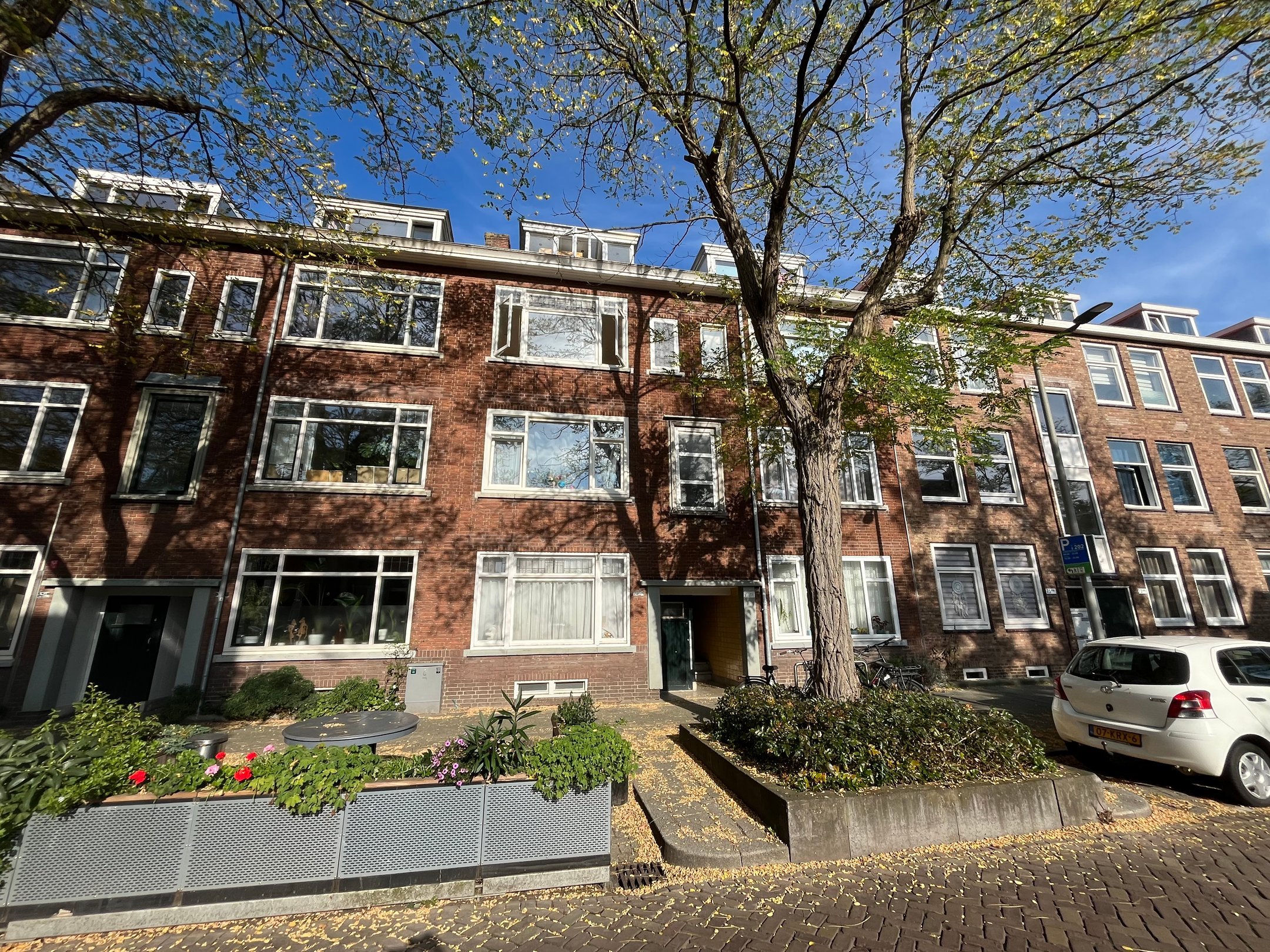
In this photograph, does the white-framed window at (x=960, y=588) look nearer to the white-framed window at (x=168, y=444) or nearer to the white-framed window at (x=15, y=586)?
the white-framed window at (x=168, y=444)

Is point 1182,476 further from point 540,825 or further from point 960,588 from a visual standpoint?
point 540,825

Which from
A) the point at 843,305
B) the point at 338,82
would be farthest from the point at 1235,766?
the point at 338,82

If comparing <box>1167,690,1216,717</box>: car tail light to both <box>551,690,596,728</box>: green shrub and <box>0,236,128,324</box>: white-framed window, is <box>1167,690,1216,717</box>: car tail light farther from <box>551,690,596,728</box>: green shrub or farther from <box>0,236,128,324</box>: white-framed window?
<box>0,236,128,324</box>: white-framed window

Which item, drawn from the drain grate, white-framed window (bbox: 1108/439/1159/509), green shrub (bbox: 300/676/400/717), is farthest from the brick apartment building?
the drain grate

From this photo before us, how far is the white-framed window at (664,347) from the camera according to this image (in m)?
13.4

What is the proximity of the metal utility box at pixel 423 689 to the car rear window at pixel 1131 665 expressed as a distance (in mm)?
10520

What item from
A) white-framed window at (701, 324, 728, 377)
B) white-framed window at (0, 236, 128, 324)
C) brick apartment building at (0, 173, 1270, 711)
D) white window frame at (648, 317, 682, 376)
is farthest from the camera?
white window frame at (648, 317, 682, 376)

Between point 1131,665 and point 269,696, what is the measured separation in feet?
43.0

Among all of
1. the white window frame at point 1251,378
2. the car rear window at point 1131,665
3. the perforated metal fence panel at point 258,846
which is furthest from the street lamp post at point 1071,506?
the white window frame at point 1251,378

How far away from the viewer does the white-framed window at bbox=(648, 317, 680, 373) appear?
13.4 meters

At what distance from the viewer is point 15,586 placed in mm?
9875

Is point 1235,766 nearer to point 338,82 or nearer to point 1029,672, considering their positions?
point 1029,672

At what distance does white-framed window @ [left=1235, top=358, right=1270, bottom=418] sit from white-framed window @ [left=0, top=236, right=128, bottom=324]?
108 feet

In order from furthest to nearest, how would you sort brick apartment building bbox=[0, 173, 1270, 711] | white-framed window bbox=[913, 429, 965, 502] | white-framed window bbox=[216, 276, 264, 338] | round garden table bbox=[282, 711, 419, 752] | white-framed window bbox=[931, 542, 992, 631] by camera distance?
white-framed window bbox=[913, 429, 965, 502], white-framed window bbox=[931, 542, 992, 631], white-framed window bbox=[216, 276, 264, 338], brick apartment building bbox=[0, 173, 1270, 711], round garden table bbox=[282, 711, 419, 752]
